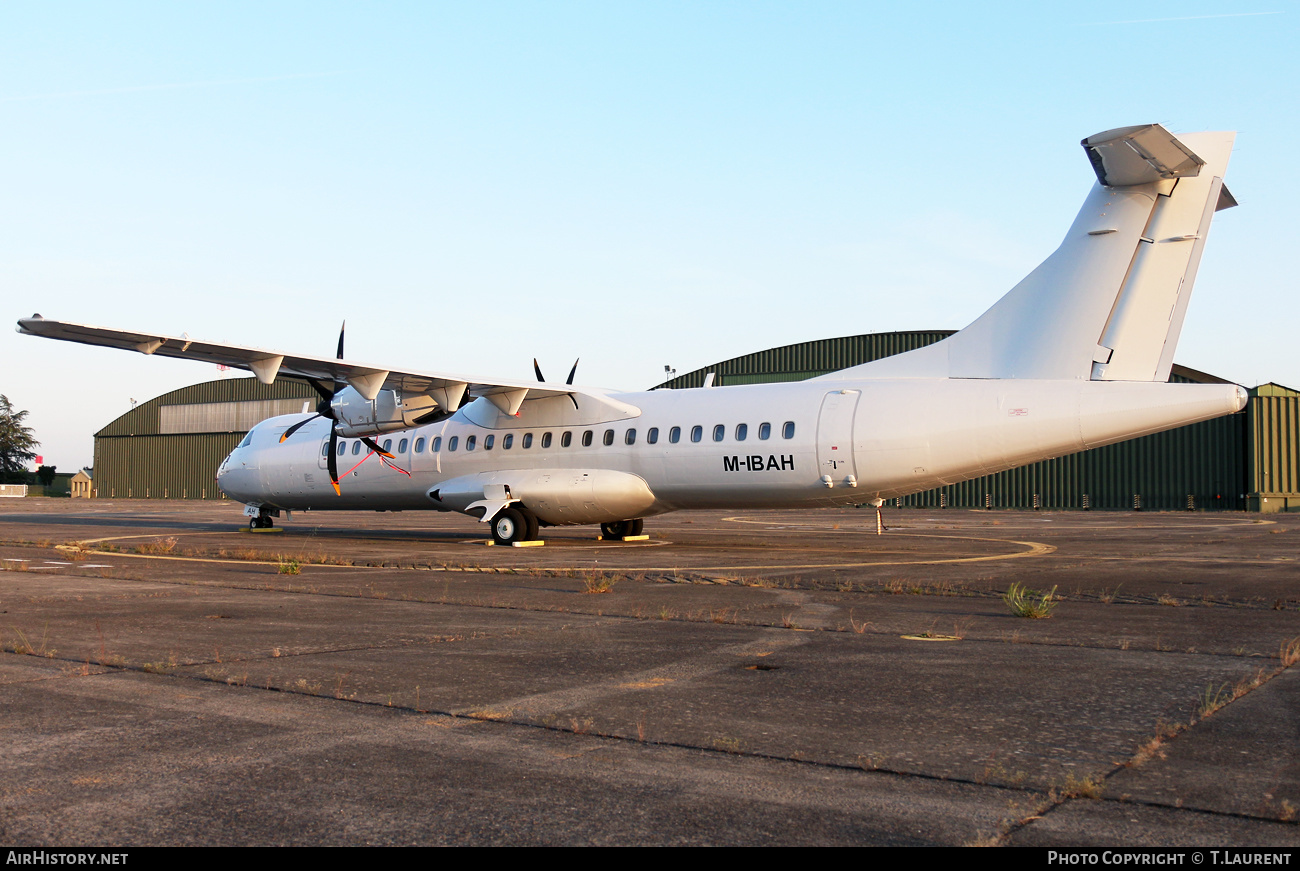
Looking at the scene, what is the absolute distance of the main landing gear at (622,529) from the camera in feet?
79.1

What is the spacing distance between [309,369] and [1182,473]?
42.3 m

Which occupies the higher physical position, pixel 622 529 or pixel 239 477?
pixel 239 477

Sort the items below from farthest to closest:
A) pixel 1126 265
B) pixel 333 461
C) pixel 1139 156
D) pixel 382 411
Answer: pixel 333 461 < pixel 382 411 < pixel 1126 265 < pixel 1139 156

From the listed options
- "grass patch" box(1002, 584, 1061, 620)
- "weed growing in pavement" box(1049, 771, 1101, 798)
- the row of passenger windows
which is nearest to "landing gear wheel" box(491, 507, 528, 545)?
the row of passenger windows

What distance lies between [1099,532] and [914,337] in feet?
94.2

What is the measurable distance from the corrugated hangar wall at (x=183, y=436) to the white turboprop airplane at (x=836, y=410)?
48.2m

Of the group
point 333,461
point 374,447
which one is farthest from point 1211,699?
point 333,461

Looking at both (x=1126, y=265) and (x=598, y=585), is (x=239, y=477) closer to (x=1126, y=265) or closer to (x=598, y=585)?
(x=598, y=585)

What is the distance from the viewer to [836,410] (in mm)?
18750

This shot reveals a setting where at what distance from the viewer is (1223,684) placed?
257 inches

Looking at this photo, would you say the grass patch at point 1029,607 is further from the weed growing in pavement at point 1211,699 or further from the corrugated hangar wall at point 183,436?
the corrugated hangar wall at point 183,436

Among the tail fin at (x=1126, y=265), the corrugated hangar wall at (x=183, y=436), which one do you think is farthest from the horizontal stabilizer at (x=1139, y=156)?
the corrugated hangar wall at (x=183, y=436)

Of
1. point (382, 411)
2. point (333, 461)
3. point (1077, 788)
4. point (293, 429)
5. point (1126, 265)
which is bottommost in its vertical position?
point (1077, 788)
